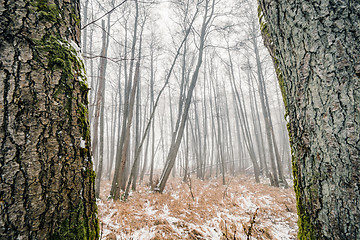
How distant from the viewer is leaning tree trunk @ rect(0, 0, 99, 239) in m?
0.64

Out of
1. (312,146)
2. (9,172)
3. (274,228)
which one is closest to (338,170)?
(312,146)

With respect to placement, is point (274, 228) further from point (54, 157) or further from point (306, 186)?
point (54, 157)

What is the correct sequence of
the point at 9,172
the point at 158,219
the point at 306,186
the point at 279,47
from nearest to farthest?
1. the point at 9,172
2. the point at 306,186
3. the point at 279,47
4. the point at 158,219

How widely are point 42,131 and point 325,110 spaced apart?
149cm

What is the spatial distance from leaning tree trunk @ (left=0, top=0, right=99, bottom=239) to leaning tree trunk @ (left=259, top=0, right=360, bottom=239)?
1.33 metres

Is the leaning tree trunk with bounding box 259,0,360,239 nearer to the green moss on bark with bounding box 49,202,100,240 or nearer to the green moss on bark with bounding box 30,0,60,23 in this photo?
the green moss on bark with bounding box 49,202,100,240

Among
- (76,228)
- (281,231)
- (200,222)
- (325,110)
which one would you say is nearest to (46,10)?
(76,228)

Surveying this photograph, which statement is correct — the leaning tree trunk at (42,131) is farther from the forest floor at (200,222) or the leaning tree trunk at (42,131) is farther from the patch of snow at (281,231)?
the patch of snow at (281,231)

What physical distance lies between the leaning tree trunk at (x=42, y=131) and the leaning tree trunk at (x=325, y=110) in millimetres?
1334

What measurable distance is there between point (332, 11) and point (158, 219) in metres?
3.80

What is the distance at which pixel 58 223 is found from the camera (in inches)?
28.4

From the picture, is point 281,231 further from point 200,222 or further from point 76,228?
point 76,228

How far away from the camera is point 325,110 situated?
0.88 m

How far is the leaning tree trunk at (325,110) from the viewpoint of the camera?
81cm
